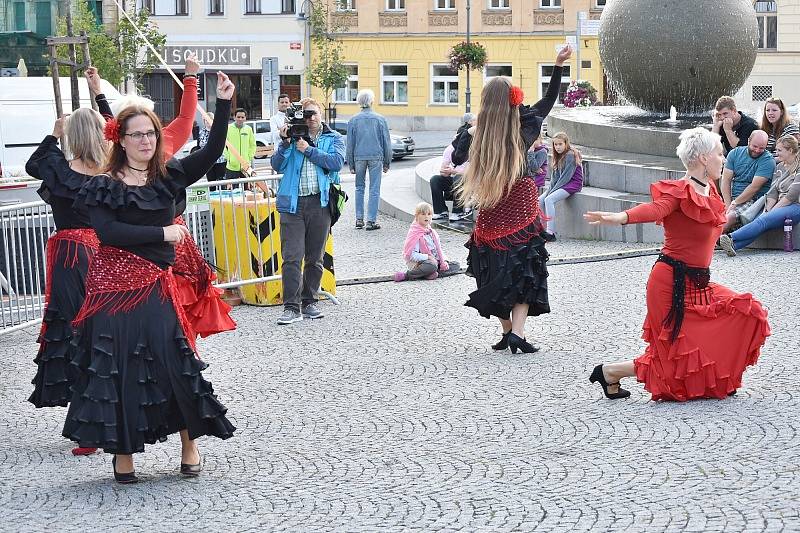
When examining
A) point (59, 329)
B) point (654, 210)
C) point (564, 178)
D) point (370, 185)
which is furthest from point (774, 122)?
point (59, 329)

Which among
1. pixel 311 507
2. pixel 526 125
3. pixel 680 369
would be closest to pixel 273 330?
pixel 526 125

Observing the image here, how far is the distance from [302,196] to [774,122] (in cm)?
612

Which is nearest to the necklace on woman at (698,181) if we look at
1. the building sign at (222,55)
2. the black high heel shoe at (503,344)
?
the black high heel shoe at (503,344)

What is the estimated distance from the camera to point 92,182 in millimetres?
6387

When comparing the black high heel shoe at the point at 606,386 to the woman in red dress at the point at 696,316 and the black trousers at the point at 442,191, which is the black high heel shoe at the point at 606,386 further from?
the black trousers at the point at 442,191

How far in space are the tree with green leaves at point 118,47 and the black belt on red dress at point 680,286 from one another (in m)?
39.7

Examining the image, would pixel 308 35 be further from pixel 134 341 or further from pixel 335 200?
pixel 134 341

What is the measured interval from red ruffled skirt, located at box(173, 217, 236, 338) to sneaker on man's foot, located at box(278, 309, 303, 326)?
13.0 ft

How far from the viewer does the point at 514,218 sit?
946 cm

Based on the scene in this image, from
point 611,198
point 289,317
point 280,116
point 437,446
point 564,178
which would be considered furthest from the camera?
point 280,116

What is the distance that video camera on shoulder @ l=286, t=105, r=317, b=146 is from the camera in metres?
11.3

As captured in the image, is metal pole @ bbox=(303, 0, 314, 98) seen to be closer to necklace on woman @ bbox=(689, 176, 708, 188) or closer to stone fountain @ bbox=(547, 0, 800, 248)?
stone fountain @ bbox=(547, 0, 800, 248)

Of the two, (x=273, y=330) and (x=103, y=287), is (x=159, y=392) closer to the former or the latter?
(x=103, y=287)

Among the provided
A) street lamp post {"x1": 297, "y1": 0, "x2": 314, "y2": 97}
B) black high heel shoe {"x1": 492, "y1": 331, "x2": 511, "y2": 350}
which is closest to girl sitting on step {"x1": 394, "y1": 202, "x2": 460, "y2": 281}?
black high heel shoe {"x1": 492, "y1": 331, "x2": 511, "y2": 350}
